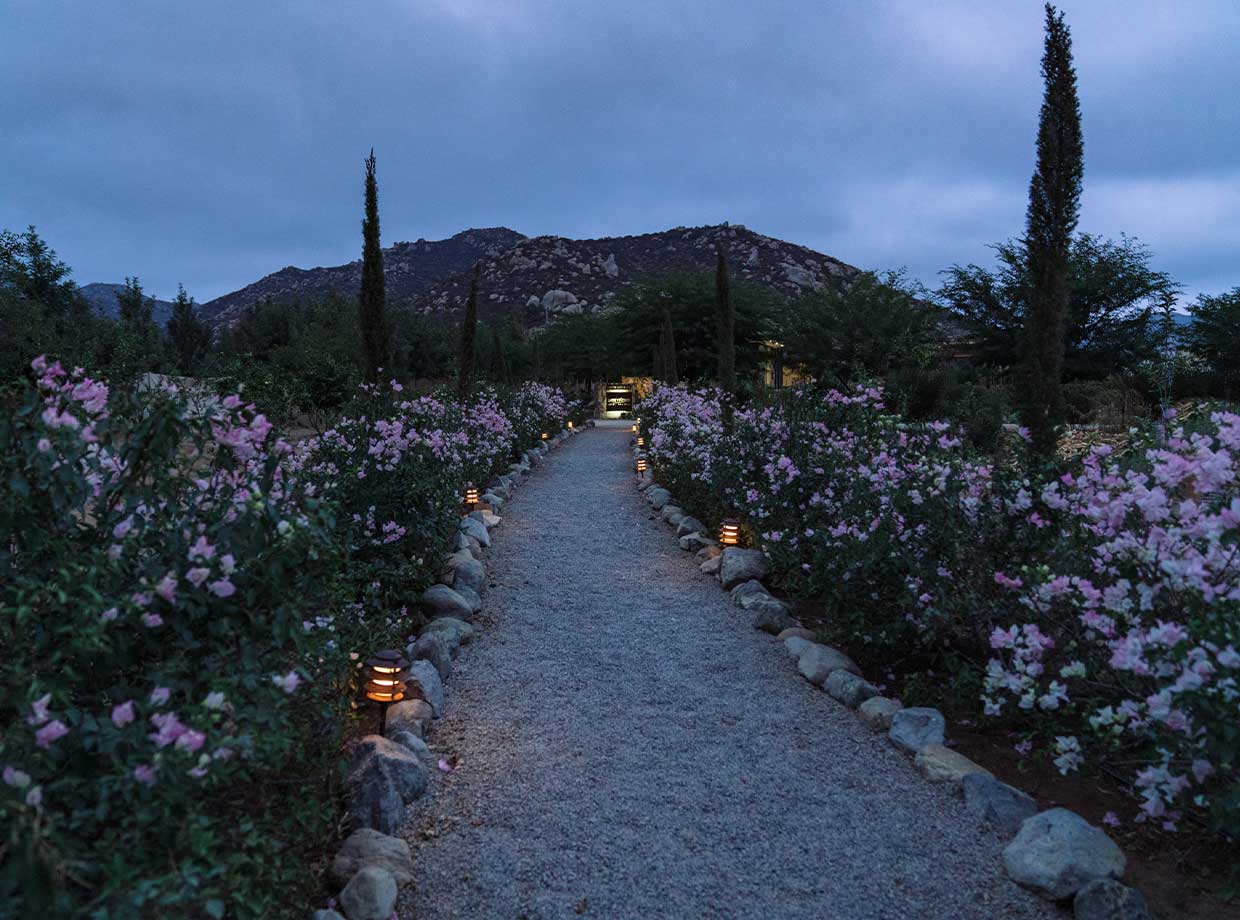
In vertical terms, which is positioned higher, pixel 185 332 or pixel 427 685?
pixel 185 332

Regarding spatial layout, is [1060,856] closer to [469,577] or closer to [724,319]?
[469,577]

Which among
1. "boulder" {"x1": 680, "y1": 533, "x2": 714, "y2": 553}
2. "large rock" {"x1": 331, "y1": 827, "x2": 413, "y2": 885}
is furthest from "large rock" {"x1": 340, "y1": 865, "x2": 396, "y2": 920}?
"boulder" {"x1": 680, "y1": 533, "x2": 714, "y2": 553}

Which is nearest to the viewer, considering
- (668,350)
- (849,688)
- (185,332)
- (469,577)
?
(849,688)

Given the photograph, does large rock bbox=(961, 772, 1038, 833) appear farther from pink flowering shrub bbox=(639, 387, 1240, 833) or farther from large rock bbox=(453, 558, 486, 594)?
large rock bbox=(453, 558, 486, 594)

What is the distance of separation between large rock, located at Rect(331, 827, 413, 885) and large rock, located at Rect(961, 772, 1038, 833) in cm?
241

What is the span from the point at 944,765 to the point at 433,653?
120 inches

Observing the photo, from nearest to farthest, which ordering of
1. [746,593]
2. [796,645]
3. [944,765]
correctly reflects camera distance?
[944,765], [796,645], [746,593]

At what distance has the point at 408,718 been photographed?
12.8 ft

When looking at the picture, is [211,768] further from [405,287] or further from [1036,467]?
[405,287]

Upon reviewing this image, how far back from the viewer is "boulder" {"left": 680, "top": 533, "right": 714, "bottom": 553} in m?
8.18

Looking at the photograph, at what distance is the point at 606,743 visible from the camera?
3926 mm

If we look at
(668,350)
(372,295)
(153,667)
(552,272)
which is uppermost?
(552,272)

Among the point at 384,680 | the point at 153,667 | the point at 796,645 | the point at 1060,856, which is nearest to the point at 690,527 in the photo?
the point at 796,645

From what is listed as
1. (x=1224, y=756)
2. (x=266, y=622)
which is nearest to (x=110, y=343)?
(x=266, y=622)
